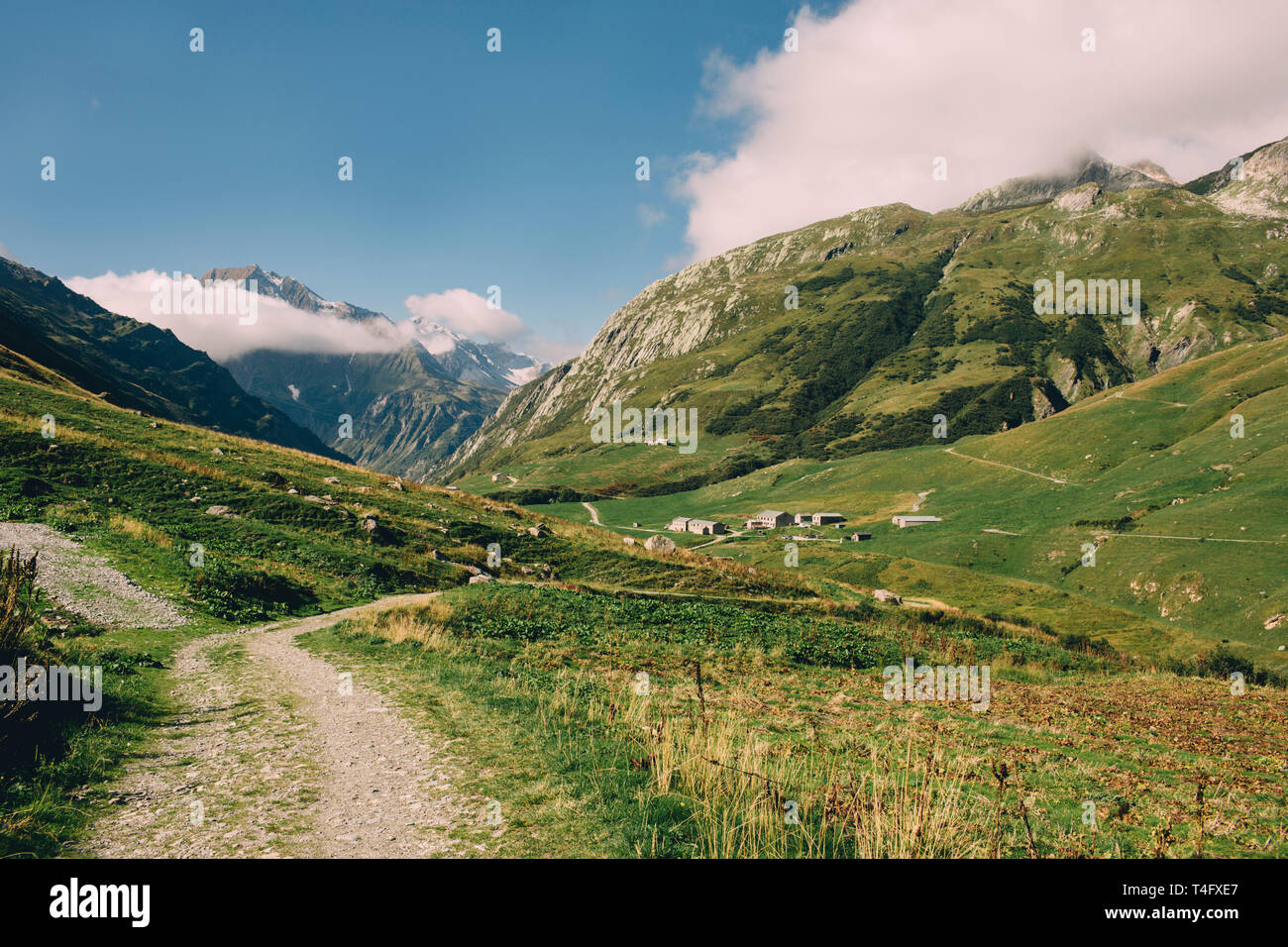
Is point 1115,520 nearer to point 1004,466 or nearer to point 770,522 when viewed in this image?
point 1004,466

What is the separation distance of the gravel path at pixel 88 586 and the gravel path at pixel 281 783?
22.8ft

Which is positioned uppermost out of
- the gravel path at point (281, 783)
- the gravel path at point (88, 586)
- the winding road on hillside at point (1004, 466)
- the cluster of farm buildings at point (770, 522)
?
the winding road on hillside at point (1004, 466)

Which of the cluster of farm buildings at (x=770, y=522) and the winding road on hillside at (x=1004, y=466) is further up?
the winding road on hillside at (x=1004, y=466)

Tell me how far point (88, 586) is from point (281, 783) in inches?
745

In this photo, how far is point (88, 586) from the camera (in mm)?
21812

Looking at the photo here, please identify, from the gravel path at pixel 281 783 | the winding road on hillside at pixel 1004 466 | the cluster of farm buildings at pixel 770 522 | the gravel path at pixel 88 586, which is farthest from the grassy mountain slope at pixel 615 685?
the cluster of farm buildings at pixel 770 522

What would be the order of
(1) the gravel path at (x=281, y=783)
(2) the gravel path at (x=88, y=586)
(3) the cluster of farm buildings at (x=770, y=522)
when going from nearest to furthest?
1. (1) the gravel path at (x=281, y=783)
2. (2) the gravel path at (x=88, y=586)
3. (3) the cluster of farm buildings at (x=770, y=522)

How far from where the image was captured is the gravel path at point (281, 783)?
25.5 ft

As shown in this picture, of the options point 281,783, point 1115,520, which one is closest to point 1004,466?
point 1115,520

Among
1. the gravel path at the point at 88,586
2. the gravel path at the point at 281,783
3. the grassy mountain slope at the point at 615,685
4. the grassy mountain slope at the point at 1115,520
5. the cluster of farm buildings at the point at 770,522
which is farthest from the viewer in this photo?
the cluster of farm buildings at the point at 770,522

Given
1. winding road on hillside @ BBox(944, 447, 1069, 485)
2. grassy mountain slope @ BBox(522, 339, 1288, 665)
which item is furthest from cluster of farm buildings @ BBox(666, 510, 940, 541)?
winding road on hillside @ BBox(944, 447, 1069, 485)

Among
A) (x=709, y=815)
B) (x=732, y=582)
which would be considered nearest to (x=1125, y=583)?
(x=732, y=582)

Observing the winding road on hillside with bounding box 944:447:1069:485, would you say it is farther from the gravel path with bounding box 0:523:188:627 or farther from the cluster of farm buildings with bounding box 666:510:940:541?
the gravel path with bounding box 0:523:188:627

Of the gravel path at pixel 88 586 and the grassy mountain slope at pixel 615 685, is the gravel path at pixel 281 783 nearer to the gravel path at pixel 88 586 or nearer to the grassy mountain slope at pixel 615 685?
the grassy mountain slope at pixel 615 685
